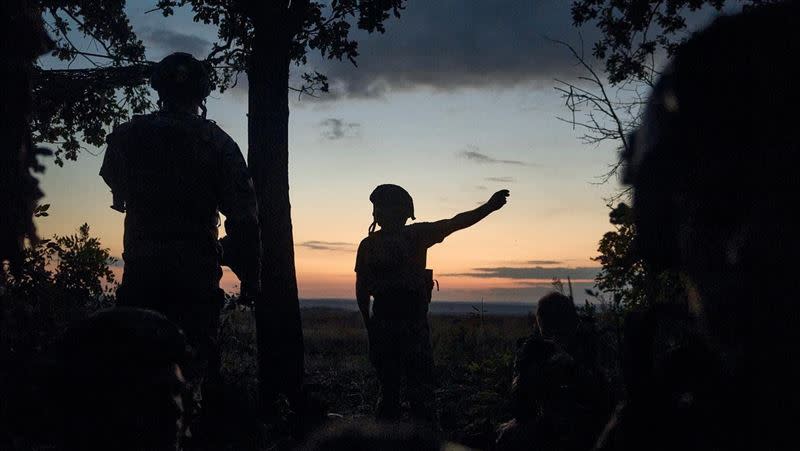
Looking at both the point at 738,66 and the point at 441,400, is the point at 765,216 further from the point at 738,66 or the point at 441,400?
the point at 441,400

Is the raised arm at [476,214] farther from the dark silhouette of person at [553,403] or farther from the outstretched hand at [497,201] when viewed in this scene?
the dark silhouette of person at [553,403]

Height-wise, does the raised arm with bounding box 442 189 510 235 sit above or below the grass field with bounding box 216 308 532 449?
above

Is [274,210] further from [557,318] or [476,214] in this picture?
[557,318]

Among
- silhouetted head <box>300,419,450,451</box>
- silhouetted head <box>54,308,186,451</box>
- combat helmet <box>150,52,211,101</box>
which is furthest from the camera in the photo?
combat helmet <box>150,52,211,101</box>

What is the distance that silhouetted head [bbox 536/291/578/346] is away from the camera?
5445 millimetres

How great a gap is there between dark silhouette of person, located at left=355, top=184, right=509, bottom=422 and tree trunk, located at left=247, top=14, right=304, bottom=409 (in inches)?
43.7

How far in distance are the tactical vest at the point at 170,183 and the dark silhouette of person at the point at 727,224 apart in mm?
3782

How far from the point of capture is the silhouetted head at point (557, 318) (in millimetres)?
5445

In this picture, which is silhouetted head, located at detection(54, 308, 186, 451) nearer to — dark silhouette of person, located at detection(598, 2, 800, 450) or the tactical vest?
dark silhouette of person, located at detection(598, 2, 800, 450)

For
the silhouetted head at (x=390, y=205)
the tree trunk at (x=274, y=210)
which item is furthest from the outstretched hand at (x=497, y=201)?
the tree trunk at (x=274, y=210)

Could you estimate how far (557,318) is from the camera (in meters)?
5.48

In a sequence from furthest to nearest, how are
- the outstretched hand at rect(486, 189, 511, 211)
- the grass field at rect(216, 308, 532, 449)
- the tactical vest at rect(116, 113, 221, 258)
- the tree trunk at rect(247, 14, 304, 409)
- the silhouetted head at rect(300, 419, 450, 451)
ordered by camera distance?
the tree trunk at rect(247, 14, 304, 409) < the outstretched hand at rect(486, 189, 511, 211) < the grass field at rect(216, 308, 532, 449) < the tactical vest at rect(116, 113, 221, 258) < the silhouetted head at rect(300, 419, 450, 451)

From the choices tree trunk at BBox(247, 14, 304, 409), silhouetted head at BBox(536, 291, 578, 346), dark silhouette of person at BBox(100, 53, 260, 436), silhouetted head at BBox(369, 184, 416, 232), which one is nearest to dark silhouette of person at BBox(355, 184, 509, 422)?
silhouetted head at BBox(369, 184, 416, 232)

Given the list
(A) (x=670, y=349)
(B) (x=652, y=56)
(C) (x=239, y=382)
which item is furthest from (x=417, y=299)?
(A) (x=670, y=349)
